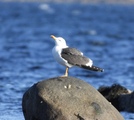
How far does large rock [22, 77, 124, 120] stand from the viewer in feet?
43.1

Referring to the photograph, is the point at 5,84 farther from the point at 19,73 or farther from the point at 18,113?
the point at 18,113

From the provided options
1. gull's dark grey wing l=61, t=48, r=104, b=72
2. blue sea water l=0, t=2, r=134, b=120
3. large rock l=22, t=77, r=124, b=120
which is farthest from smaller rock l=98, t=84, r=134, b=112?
large rock l=22, t=77, r=124, b=120

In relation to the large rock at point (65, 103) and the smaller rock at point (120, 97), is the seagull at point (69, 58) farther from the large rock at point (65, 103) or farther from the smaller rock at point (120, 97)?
the smaller rock at point (120, 97)

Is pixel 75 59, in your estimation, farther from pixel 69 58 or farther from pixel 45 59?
pixel 45 59

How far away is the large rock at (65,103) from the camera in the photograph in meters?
13.1

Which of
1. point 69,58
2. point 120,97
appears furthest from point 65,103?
point 120,97

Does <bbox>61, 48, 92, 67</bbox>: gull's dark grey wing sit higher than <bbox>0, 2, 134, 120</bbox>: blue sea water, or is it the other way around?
<bbox>61, 48, 92, 67</bbox>: gull's dark grey wing

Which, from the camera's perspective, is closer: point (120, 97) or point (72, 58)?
point (72, 58)

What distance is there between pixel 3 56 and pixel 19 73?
616 centimetres

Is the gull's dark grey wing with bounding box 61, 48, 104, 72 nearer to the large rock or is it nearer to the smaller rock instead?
the large rock

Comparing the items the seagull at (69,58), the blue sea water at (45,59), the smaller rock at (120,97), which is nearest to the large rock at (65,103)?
the seagull at (69,58)

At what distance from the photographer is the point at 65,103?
519 inches

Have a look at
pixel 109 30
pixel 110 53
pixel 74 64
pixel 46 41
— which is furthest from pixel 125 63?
pixel 109 30

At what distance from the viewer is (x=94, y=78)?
23.2m
